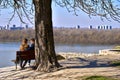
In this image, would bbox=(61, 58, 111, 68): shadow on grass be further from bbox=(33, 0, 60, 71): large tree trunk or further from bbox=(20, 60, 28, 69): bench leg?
bbox=(20, 60, 28, 69): bench leg

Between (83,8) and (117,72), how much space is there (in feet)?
12.7

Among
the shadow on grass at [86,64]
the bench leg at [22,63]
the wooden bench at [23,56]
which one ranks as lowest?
the shadow on grass at [86,64]

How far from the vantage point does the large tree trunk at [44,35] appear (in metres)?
17.7

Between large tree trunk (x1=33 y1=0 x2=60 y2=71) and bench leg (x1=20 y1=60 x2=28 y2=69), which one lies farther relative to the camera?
bench leg (x1=20 y1=60 x2=28 y2=69)

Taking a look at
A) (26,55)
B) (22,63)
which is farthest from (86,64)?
(22,63)

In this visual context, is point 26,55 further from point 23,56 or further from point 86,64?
point 86,64

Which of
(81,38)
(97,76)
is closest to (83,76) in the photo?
(97,76)

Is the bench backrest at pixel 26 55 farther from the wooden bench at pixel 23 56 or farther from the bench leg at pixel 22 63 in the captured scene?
the bench leg at pixel 22 63

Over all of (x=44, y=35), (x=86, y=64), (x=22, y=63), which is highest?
(x=44, y=35)

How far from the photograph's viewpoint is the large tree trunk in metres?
17.7

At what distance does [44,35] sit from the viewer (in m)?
17.7

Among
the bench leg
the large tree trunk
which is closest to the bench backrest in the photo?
the bench leg

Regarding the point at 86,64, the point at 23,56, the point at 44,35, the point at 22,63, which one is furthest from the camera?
the point at 86,64

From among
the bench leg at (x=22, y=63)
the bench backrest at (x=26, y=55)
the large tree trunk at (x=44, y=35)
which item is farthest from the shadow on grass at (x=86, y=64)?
the bench leg at (x=22, y=63)
